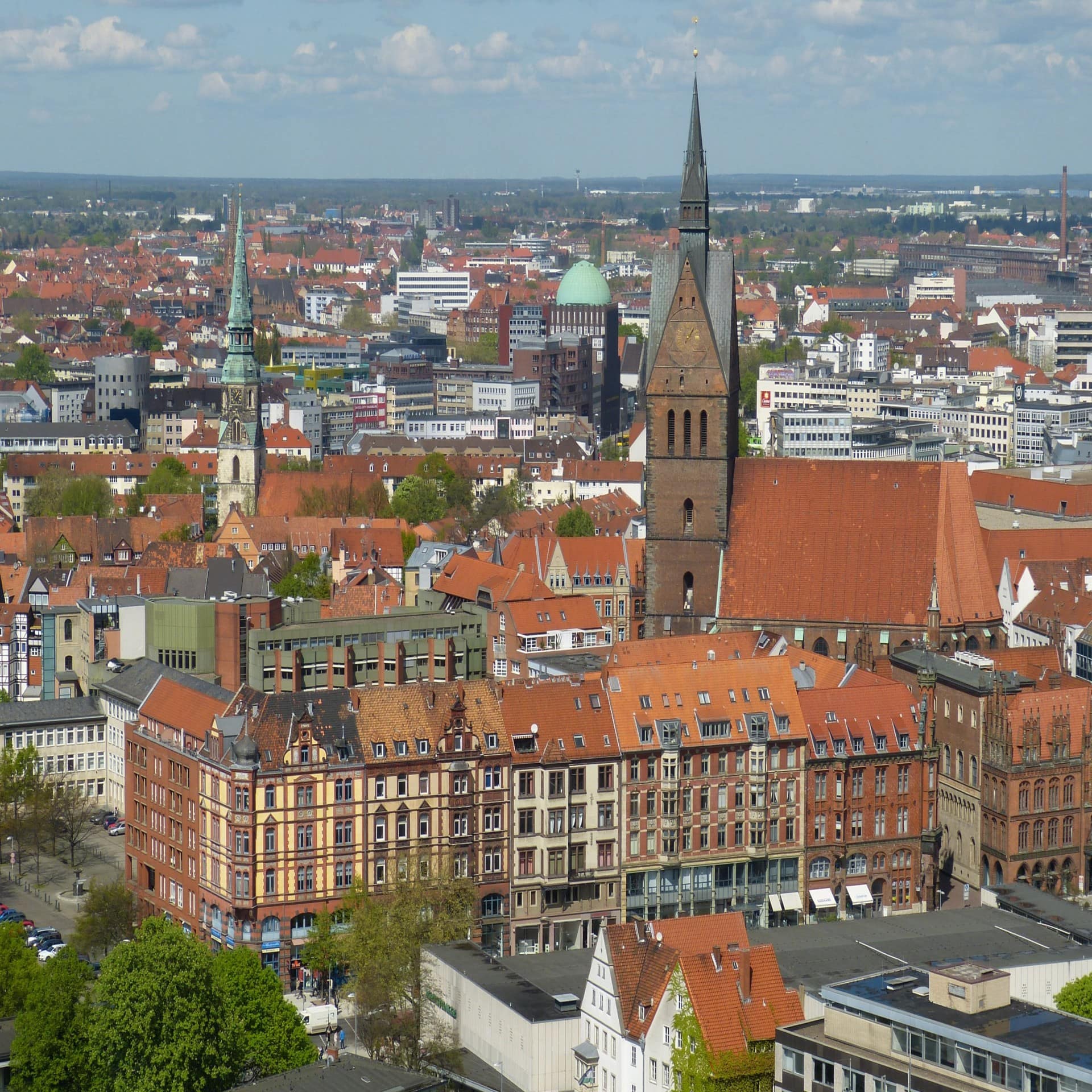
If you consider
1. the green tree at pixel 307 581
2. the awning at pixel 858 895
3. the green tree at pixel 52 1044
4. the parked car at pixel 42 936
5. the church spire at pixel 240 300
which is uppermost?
the church spire at pixel 240 300

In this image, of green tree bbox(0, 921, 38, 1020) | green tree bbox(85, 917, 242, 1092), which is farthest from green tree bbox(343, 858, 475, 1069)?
green tree bbox(0, 921, 38, 1020)

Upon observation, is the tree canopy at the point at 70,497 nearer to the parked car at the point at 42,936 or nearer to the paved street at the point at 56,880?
the paved street at the point at 56,880

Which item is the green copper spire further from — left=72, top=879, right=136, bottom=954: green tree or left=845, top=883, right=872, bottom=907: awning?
left=845, top=883, right=872, bottom=907: awning

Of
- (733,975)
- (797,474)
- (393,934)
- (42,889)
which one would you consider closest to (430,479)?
(797,474)

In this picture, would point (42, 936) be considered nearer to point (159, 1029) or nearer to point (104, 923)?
point (104, 923)

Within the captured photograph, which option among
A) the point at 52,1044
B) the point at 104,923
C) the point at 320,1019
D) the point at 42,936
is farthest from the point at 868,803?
the point at 52,1044

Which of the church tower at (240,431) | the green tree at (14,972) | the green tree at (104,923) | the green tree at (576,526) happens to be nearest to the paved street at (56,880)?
the green tree at (104,923)

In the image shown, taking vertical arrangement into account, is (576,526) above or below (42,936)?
above
